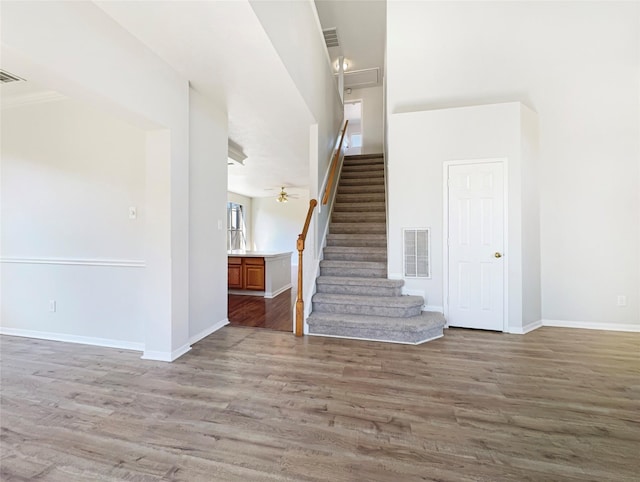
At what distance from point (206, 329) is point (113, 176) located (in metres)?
2.01

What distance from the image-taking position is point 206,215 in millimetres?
3432

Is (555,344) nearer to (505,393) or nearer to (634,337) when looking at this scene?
(634,337)

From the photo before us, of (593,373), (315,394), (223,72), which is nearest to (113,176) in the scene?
(223,72)

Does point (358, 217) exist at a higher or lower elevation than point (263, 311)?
higher

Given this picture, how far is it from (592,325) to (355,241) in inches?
134

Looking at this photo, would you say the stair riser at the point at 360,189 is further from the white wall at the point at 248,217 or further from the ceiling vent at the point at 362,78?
the white wall at the point at 248,217

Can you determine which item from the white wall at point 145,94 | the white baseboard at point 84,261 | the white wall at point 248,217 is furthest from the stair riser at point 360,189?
the white wall at point 248,217

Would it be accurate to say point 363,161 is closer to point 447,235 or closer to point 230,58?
point 447,235

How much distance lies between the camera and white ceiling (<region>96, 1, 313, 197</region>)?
6.57ft

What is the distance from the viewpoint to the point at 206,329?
3.44 m

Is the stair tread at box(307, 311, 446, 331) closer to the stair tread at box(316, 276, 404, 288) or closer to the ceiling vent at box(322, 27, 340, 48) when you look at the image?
the stair tread at box(316, 276, 404, 288)

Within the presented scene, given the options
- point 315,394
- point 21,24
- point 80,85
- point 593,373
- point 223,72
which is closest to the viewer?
point 21,24

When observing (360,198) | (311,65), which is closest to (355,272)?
(360,198)

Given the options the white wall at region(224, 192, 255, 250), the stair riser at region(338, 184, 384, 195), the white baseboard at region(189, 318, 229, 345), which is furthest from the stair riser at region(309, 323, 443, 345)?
the white wall at region(224, 192, 255, 250)
